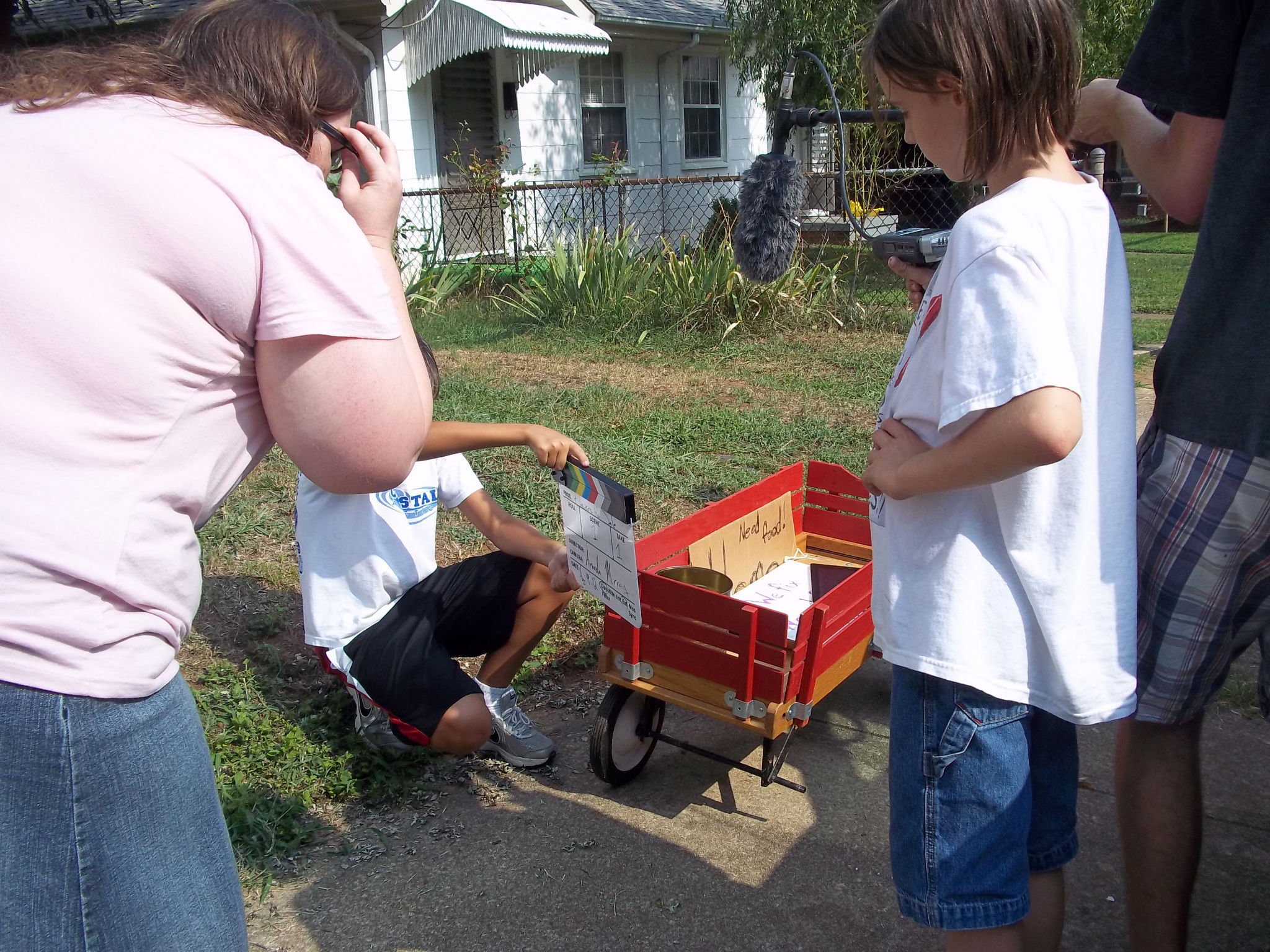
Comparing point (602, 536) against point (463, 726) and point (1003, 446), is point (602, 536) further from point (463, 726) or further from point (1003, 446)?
point (1003, 446)

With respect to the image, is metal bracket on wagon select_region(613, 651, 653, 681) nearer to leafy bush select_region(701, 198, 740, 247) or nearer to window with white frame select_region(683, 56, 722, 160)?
leafy bush select_region(701, 198, 740, 247)

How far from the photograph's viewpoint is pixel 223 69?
130 centimetres

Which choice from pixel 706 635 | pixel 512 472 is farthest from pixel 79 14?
pixel 706 635

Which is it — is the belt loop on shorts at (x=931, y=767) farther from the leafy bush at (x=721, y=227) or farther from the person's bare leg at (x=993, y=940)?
the leafy bush at (x=721, y=227)

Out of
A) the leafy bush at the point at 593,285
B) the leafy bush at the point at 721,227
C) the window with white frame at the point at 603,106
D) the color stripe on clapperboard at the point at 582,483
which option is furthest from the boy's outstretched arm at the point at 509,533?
the window with white frame at the point at 603,106

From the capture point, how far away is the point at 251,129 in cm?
125

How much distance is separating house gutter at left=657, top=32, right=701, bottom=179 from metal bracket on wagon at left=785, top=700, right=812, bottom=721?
14.1 metres

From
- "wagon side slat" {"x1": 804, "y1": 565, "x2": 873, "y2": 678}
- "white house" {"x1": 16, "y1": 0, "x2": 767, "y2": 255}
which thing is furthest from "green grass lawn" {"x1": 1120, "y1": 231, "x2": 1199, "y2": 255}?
"wagon side slat" {"x1": 804, "y1": 565, "x2": 873, "y2": 678}

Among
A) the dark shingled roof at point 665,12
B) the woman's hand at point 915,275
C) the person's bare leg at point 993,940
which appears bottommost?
the person's bare leg at point 993,940

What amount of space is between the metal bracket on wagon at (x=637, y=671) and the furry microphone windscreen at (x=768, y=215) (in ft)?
3.56

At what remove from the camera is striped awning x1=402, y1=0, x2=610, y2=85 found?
461 inches

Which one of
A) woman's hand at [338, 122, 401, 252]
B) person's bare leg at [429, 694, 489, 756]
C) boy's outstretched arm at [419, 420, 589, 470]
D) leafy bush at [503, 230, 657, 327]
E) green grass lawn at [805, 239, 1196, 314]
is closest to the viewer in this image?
woman's hand at [338, 122, 401, 252]

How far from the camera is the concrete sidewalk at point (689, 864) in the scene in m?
2.29

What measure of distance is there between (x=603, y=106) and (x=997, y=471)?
48.2 feet
